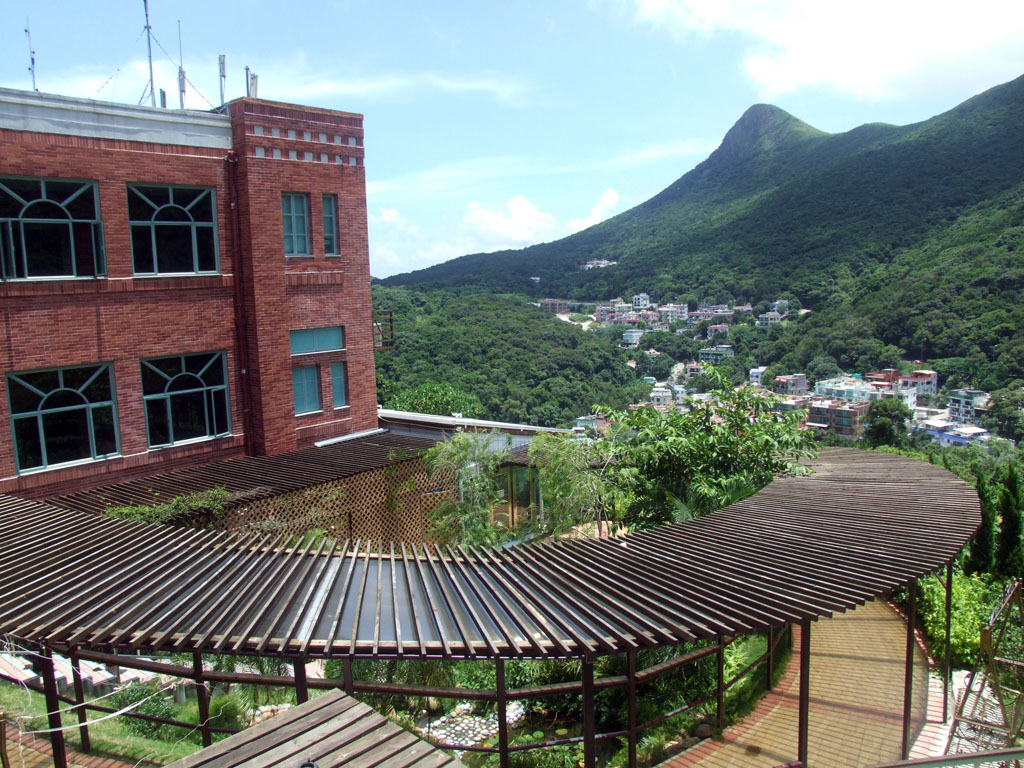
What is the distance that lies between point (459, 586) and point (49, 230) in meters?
10.4

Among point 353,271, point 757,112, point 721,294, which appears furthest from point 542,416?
point 757,112

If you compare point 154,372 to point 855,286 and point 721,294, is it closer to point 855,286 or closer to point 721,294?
point 855,286

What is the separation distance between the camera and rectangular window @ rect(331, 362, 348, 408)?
1717 centimetres

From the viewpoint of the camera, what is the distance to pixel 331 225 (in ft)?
55.2

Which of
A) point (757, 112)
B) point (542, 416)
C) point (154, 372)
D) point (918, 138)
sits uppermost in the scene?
point (757, 112)

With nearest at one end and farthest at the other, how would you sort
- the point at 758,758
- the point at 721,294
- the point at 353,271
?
the point at 758,758
the point at 353,271
the point at 721,294

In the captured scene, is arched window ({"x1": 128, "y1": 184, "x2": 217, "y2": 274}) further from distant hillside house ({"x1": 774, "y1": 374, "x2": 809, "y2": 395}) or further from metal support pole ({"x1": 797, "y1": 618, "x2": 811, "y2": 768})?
distant hillside house ({"x1": 774, "y1": 374, "x2": 809, "y2": 395})

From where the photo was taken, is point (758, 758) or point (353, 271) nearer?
point (758, 758)

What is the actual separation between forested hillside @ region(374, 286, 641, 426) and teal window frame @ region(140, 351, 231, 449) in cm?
1713

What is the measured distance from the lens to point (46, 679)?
5.91 metres

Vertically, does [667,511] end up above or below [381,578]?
below

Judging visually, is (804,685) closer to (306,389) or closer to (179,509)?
(179,509)

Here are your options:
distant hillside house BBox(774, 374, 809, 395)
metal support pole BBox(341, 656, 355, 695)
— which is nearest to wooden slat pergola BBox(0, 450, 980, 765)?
metal support pole BBox(341, 656, 355, 695)

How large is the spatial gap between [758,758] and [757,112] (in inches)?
5808
